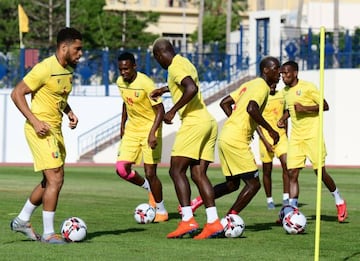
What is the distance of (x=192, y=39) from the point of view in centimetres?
9344

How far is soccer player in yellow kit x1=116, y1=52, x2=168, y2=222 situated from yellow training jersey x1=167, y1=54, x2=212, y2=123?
7.37 feet

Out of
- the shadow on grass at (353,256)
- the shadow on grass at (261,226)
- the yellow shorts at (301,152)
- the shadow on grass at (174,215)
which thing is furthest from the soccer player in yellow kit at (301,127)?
the shadow on grass at (353,256)

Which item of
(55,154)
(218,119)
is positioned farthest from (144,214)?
(218,119)

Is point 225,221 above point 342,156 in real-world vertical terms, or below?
above

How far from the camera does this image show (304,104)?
16797 millimetres

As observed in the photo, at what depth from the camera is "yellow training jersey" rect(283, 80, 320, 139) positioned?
1680 centimetres

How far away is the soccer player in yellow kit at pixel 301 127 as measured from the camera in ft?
54.9

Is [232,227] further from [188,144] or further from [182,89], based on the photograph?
[182,89]

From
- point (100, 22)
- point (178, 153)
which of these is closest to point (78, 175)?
point (178, 153)

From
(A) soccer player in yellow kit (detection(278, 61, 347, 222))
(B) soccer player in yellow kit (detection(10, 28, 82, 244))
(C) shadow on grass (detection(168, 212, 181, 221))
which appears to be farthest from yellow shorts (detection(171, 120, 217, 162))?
(C) shadow on grass (detection(168, 212, 181, 221))

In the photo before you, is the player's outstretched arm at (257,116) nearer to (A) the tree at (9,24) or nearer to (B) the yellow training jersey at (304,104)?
(B) the yellow training jersey at (304,104)

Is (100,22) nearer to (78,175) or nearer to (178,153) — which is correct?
(78,175)

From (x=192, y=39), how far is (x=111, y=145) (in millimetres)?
51454

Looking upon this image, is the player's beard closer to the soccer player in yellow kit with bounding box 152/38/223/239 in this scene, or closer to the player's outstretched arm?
the soccer player in yellow kit with bounding box 152/38/223/239
